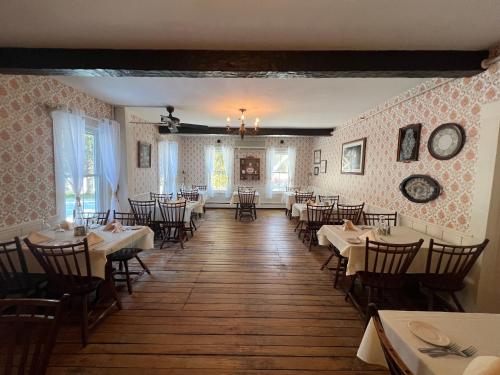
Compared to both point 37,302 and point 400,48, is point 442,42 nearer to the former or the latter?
point 400,48

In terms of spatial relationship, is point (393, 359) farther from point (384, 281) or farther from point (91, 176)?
point (91, 176)

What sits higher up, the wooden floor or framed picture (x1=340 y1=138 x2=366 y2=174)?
framed picture (x1=340 y1=138 x2=366 y2=174)

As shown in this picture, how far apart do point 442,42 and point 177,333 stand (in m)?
3.60

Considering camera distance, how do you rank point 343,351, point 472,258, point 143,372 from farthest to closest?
point 472,258
point 343,351
point 143,372

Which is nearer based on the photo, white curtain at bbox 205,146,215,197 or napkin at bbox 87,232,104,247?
napkin at bbox 87,232,104,247

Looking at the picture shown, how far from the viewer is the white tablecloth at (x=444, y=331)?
1027 millimetres

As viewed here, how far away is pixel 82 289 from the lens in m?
2.06

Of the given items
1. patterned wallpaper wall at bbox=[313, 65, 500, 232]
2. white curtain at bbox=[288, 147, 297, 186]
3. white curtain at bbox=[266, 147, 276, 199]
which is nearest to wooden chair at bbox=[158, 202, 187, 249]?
patterned wallpaper wall at bbox=[313, 65, 500, 232]

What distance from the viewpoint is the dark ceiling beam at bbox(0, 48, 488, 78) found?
226cm

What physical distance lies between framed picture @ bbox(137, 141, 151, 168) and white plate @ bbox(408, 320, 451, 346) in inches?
216

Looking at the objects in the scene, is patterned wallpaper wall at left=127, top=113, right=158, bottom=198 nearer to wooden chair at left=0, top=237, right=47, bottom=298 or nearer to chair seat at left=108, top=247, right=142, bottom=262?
chair seat at left=108, top=247, right=142, bottom=262

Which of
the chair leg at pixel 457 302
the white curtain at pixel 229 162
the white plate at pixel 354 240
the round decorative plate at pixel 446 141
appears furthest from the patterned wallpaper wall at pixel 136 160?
the chair leg at pixel 457 302

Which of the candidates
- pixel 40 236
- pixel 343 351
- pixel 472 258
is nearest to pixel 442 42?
pixel 472 258

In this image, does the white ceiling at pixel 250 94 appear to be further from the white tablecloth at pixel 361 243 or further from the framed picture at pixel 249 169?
the framed picture at pixel 249 169
